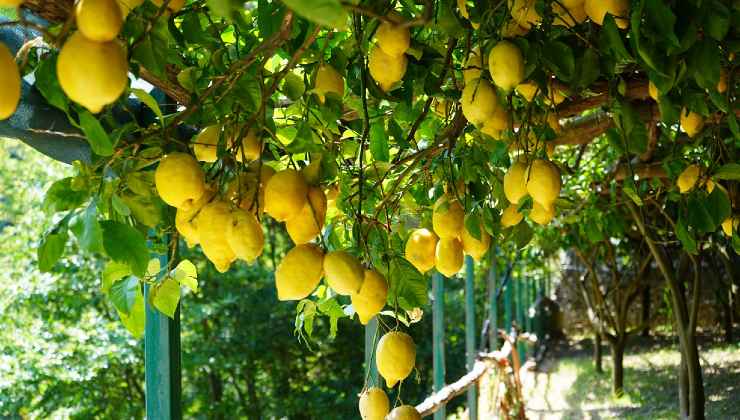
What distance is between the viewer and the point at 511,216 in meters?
1.18

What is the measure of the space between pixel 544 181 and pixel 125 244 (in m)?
0.50

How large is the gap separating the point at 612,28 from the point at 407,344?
408mm

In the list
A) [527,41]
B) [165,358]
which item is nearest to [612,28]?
[527,41]

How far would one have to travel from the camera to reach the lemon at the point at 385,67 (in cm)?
83

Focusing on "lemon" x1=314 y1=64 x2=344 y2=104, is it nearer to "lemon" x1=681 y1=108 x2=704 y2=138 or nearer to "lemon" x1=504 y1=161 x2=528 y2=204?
"lemon" x1=504 y1=161 x2=528 y2=204

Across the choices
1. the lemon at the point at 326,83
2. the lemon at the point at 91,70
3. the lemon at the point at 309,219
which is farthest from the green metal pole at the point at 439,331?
the lemon at the point at 91,70

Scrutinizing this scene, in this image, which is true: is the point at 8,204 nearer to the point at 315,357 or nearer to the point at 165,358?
the point at 315,357

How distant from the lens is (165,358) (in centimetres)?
141

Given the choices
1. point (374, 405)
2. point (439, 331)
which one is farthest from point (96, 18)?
point (439, 331)

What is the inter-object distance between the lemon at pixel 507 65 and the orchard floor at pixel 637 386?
3819 millimetres

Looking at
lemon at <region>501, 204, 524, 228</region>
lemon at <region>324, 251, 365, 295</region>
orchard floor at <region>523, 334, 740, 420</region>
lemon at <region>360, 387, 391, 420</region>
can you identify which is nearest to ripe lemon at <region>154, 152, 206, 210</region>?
lemon at <region>324, 251, 365, 295</region>

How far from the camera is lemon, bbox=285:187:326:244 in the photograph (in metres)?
0.72

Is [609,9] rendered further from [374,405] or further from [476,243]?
[374,405]

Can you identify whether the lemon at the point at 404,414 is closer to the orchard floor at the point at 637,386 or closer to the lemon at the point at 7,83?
the lemon at the point at 7,83
